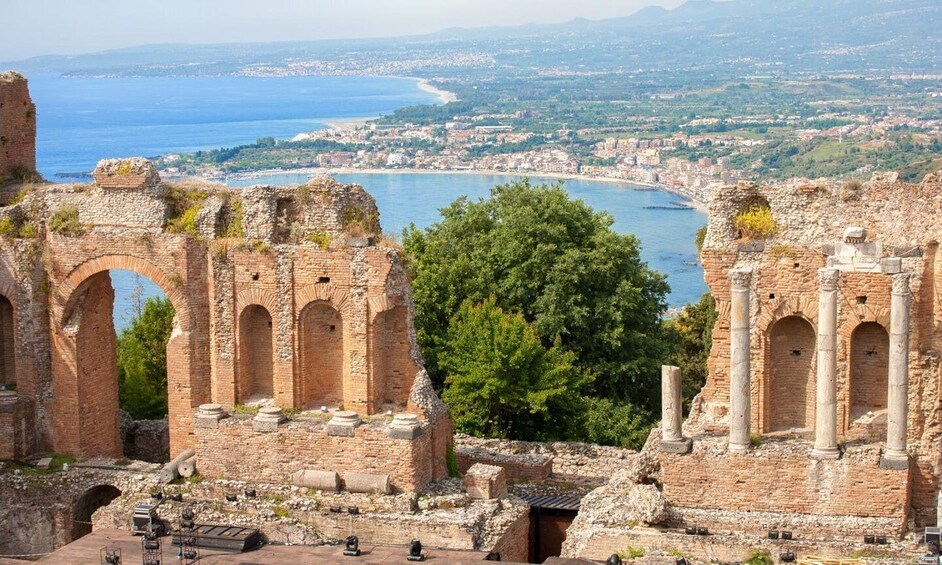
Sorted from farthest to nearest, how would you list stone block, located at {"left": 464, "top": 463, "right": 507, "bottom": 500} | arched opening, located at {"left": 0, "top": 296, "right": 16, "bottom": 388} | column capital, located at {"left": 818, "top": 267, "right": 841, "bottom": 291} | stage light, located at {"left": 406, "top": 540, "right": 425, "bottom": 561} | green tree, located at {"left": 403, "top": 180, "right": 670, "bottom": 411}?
green tree, located at {"left": 403, "top": 180, "right": 670, "bottom": 411} < arched opening, located at {"left": 0, "top": 296, "right": 16, "bottom": 388} < stone block, located at {"left": 464, "top": 463, "right": 507, "bottom": 500} < column capital, located at {"left": 818, "top": 267, "right": 841, "bottom": 291} < stage light, located at {"left": 406, "top": 540, "right": 425, "bottom": 561}

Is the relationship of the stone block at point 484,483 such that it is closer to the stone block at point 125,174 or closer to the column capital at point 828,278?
the column capital at point 828,278

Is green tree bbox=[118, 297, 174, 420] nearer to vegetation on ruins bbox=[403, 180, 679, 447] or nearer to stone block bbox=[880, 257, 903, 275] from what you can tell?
vegetation on ruins bbox=[403, 180, 679, 447]

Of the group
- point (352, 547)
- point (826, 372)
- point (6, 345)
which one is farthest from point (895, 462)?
point (6, 345)

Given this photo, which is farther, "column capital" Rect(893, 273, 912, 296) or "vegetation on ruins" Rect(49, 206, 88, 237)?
"vegetation on ruins" Rect(49, 206, 88, 237)

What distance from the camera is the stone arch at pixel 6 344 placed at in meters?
29.8

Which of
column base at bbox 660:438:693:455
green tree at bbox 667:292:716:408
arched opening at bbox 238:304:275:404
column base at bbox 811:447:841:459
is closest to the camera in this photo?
column base at bbox 811:447:841:459

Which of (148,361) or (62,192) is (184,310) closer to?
(62,192)

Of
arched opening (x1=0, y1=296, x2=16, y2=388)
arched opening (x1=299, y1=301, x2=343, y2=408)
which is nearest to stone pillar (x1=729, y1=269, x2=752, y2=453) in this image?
arched opening (x1=299, y1=301, x2=343, y2=408)

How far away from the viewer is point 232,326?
92.1 ft

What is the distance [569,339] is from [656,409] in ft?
11.2

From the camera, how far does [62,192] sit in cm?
2911

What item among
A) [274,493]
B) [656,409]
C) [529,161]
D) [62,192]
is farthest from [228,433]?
[529,161]

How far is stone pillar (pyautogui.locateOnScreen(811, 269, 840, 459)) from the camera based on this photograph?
79.7ft

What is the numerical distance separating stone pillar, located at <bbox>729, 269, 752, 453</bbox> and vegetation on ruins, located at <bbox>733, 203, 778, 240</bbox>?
129 cm
